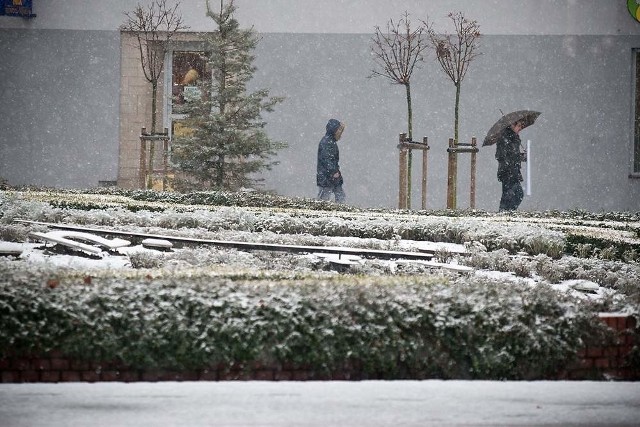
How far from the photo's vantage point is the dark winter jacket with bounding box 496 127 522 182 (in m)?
20.1

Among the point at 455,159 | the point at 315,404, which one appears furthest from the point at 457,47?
the point at 315,404

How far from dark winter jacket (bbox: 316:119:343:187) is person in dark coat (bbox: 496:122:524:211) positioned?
296 centimetres

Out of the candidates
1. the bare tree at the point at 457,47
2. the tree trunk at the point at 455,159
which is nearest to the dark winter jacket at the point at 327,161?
the tree trunk at the point at 455,159

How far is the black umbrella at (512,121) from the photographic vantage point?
1978cm

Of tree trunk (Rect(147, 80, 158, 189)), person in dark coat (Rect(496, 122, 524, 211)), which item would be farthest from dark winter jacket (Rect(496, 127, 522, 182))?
tree trunk (Rect(147, 80, 158, 189))

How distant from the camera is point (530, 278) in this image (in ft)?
35.1

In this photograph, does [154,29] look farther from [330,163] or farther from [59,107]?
[330,163]

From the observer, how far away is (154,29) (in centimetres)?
2148

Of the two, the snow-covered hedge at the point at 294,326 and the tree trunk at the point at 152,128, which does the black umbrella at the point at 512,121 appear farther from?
the snow-covered hedge at the point at 294,326

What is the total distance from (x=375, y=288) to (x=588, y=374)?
1556 mm

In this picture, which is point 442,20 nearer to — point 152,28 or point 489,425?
point 152,28

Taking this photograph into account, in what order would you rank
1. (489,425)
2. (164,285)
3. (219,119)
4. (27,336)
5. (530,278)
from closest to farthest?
(489,425) → (27,336) → (164,285) → (530,278) → (219,119)

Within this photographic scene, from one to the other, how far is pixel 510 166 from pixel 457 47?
311 centimetres

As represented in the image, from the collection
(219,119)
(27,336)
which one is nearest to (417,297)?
(27,336)
